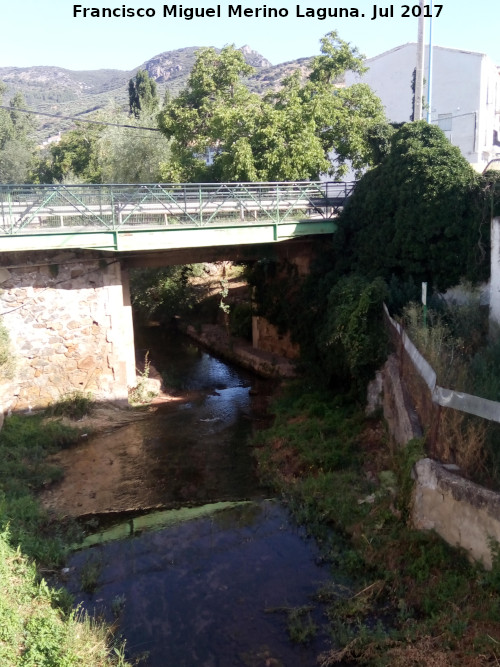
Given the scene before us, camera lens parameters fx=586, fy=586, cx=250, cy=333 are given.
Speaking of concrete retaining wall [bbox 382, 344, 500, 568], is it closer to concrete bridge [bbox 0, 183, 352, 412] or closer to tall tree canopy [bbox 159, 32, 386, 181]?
concrete bridge [bbox 0, 183, 352, 412]

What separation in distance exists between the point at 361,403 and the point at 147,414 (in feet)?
17.7

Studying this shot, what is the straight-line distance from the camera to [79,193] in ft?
43.0

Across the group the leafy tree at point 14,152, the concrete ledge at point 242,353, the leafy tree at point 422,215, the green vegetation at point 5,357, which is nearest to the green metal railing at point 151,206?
the leafy tree at point 422,215

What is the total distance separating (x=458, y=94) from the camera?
25.6 meters

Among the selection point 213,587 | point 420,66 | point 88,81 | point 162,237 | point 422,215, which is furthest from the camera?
point 88,81

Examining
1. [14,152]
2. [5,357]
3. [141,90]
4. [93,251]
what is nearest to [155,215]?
[93,251]

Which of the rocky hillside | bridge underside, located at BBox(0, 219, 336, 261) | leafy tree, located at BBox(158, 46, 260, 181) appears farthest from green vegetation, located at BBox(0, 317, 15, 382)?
the rocky hillside

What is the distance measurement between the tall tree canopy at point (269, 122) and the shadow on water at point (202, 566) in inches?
376

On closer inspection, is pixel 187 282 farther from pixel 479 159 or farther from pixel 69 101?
pixel 69 101

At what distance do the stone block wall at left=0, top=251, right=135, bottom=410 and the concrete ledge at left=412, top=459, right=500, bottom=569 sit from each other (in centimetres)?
899

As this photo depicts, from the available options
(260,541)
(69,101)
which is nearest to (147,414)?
(260,541)

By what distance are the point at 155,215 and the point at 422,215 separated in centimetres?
613

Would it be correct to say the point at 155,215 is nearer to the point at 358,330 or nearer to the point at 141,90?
the point at 358,330

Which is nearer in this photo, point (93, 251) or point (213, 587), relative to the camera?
point (213, 587)
